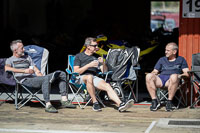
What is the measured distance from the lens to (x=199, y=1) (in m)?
7.46

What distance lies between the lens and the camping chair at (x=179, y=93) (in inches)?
288

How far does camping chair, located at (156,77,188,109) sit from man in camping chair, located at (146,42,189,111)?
5.1 inches

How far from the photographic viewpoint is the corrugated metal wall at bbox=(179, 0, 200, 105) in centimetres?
749

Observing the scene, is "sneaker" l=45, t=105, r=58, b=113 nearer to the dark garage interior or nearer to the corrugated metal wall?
the corrugated metal wall

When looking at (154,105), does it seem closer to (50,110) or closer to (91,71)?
(91,71)

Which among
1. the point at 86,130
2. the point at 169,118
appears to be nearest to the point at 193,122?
the point at 169,118

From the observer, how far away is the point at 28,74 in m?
7.45

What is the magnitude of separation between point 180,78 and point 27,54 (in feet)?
8.65

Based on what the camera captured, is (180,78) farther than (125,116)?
Yes

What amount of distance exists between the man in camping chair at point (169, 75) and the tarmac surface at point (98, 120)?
227 mm

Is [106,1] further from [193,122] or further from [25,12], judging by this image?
[193,122]

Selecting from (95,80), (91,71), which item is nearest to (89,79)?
(95,80)

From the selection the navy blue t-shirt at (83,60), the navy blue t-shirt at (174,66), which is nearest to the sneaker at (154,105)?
the navy blue t-shirt at (174,66)

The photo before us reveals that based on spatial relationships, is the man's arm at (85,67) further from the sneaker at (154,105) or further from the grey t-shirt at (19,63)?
the sneaker at (154,105)
